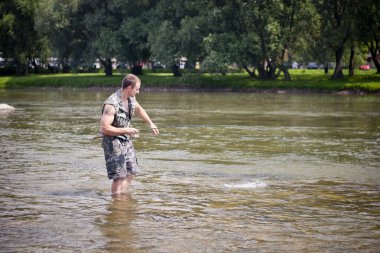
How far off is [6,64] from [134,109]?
85.3m

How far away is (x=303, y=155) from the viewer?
62.1ft

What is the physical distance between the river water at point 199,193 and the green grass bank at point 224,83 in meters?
35.0

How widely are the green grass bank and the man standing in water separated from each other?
46.1 meters

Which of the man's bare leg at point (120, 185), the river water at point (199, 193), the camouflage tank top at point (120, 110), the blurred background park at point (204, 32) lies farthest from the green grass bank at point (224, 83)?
the camouflage tank top at point (120, 110)

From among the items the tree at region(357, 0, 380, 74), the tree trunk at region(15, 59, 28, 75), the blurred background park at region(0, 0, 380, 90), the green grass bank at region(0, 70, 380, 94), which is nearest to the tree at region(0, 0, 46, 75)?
the blurred background park at region(0, 0, 380, 90)

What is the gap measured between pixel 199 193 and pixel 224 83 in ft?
180

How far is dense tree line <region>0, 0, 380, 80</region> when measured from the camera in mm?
63812

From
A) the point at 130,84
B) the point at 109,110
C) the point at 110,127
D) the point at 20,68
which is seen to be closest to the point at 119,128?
the point at 110,127

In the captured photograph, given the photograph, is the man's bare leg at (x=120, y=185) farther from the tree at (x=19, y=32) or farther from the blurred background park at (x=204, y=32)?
the tree at (x=19, y=32)

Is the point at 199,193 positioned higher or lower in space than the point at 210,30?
lower

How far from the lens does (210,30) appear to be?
2699 inches

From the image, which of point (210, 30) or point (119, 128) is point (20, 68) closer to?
point (210, 30)

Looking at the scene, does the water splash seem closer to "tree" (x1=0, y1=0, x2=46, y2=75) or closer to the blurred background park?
the blurred background park

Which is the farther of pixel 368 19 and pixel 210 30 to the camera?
pixel 210 30
